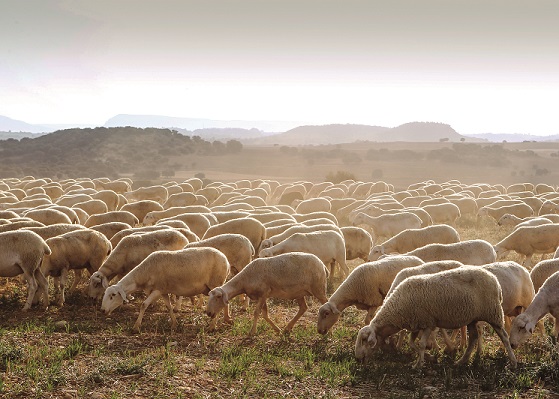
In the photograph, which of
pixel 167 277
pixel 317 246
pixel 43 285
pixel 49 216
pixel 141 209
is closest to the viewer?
pixel 167 277

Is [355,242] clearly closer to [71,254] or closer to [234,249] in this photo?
[234,249]

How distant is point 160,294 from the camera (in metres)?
10.7

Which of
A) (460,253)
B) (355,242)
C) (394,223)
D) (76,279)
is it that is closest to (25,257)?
(76,279)

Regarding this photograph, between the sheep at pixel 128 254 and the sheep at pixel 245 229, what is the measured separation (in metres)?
2.80

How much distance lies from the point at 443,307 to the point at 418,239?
747 cm

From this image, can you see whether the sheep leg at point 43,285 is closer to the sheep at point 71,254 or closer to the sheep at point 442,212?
the sheep at point 71,254

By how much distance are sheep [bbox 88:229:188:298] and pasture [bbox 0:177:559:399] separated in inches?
38.4

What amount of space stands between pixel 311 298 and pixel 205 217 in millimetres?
6155

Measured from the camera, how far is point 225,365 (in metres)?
7.90

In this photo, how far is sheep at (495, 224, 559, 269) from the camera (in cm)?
1508

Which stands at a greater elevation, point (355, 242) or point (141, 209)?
point (141, 209)

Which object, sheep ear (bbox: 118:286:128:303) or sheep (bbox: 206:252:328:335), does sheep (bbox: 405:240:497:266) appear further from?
sheep ear (bbox: 118:286:128:303)

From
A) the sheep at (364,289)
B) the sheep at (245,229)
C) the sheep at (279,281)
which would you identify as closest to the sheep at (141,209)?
the sheep at (245,229)

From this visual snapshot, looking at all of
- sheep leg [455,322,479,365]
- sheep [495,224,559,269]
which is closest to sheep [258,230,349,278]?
sheep [495,224,559,269]
